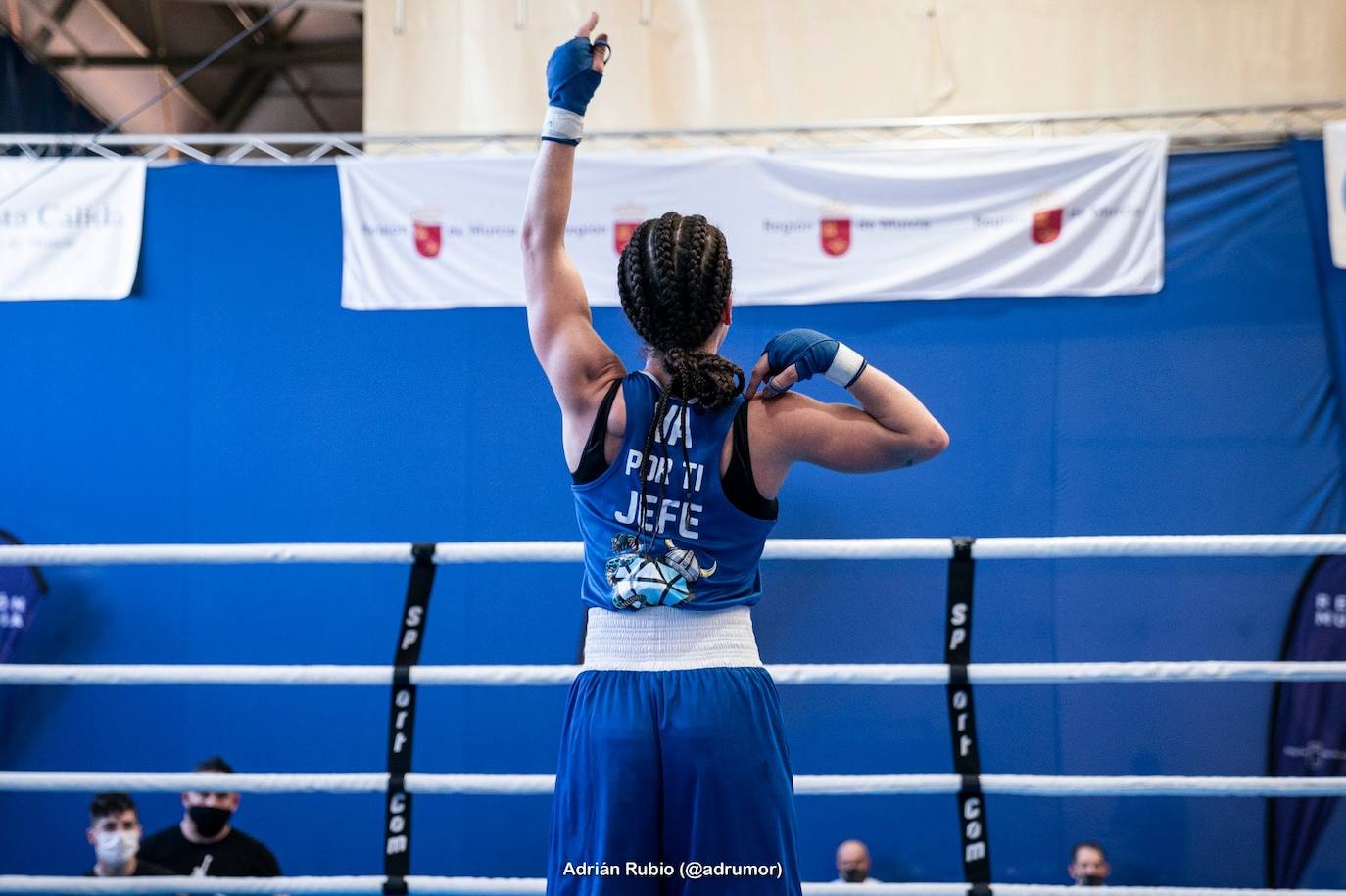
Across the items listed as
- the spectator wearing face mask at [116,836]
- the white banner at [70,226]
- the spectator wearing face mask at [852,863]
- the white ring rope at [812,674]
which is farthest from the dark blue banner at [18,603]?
the spectator wearing face mask at [852,863]

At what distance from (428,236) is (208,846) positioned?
242 centimetres

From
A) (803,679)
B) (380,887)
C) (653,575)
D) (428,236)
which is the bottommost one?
(380,887)

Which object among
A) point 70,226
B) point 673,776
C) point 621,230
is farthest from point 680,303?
point 70,226

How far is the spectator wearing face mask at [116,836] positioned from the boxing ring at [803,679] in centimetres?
123

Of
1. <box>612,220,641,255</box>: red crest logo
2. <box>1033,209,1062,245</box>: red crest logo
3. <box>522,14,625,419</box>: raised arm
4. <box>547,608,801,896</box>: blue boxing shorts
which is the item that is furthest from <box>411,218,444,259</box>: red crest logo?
<box>547,608,801,896</box>: blue boxing shorts

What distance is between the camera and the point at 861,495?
472 cm

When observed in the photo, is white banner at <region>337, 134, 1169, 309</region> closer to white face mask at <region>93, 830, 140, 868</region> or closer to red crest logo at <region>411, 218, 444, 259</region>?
red crest logo at <region>411, 218, 444, 259</region>

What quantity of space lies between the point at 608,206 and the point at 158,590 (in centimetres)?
247

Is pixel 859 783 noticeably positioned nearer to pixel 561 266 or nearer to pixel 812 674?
pixel 812 674

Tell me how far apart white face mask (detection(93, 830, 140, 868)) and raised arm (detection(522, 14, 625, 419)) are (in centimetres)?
276

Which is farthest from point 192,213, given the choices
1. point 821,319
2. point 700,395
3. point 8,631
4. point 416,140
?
point 700,395

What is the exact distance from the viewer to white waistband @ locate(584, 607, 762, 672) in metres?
1.54

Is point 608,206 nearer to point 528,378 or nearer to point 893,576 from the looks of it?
point 528,378

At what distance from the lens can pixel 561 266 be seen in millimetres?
1636
